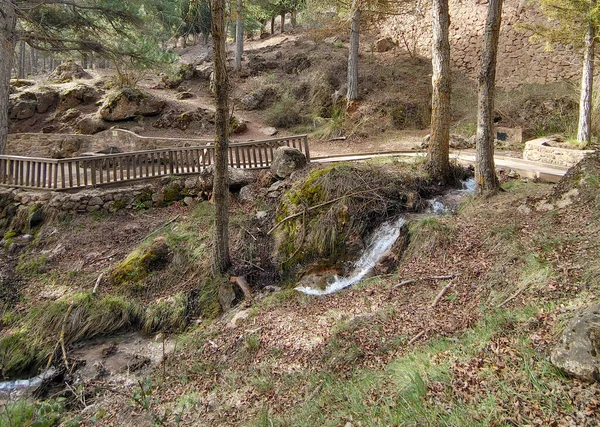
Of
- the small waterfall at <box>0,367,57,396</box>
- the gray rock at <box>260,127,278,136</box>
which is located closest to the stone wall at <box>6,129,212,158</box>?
the gray rock at <box>260,127,278,136</box>

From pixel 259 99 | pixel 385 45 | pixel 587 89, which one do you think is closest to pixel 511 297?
pixel 587 89

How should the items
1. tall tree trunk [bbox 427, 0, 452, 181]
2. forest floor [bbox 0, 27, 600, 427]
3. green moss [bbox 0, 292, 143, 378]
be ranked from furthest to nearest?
1. tall tree trunk [bbox 427, 0, 452, 181]
2. green moss [bbox 0, 292, 143, 378]
3. forest floor [bbox 0, 27, 600, 427]

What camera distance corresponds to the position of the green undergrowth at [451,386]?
259cm

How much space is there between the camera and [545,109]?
13.7 metres

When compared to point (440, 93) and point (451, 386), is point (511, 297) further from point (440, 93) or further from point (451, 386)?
point (440, 93)

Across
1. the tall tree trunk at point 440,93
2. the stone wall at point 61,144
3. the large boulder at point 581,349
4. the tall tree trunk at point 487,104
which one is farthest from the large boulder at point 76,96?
the large boulder at point 581,349

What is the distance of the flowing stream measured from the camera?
6340mm

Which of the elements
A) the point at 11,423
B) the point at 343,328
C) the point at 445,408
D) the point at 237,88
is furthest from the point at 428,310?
the point at 237,88

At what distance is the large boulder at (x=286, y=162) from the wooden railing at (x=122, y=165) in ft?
2.30

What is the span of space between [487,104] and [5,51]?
11419 millimetres

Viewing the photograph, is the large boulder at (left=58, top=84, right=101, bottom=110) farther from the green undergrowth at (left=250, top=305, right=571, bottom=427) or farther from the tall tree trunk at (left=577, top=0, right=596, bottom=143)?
the tall tree trunk at (left=577, top=0, right=596, bottom=143)

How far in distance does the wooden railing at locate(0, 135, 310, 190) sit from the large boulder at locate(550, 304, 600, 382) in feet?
24.5

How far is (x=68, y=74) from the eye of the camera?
60.5 ft

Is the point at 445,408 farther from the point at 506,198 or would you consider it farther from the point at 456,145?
the point at 456,145
